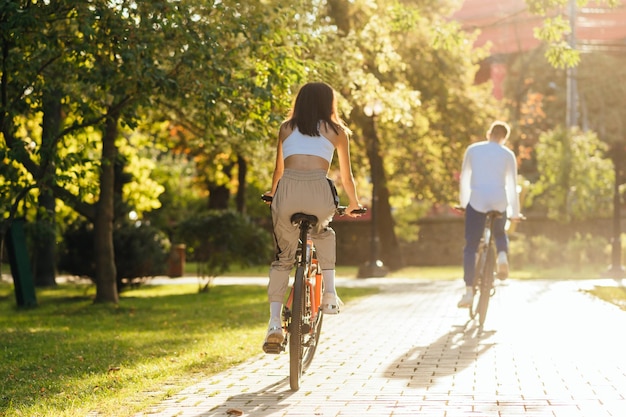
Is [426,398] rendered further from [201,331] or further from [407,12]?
[407,12]

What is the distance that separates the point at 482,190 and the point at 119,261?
11008mm

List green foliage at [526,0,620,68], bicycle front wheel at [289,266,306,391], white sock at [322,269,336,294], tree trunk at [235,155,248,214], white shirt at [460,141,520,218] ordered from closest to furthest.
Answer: bicycle front wheel at [289,266,306,391] → white sock at [322,269,336,294] → white shirt at [460,141,520,218] → green foliage at [526,0,620,68] → tree trunk at [235,155,248,214]

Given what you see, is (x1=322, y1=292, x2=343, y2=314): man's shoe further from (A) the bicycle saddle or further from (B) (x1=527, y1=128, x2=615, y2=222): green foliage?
(B) (x1=527, y1=128, x2=615, y2=222): green foliage

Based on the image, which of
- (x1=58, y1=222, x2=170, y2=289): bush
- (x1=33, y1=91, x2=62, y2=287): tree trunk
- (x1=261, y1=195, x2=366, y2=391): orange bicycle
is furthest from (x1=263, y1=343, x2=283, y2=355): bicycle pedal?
(x1=58, y1=222, x2=170, y2=289): bush

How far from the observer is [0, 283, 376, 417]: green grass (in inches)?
279

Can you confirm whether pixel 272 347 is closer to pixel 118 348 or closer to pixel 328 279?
pixel 328 279

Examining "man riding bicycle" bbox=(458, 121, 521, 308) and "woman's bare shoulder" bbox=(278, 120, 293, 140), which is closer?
"woman's bare shoulder" bbox=(278, 120, 293, 140)

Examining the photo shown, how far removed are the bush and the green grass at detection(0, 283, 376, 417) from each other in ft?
4.19

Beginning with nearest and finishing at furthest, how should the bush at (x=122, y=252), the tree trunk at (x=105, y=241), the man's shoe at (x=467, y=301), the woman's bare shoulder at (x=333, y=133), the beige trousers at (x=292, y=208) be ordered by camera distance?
1. the beige trousers at (x=292, y=208)
2. the woman's bare shoulder at (x=333, y=133)
3. the man's shoe at (x=467, y=301)
4. the tree trunk at (x=105, y=241)
5. the bush at (x=122, y=252)

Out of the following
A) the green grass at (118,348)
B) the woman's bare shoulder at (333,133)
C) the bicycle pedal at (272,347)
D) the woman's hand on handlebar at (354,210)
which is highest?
the woman's bare shoulder at (333,133)

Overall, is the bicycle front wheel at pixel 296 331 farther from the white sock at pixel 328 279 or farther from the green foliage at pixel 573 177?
the green foliage at pixel 573 177

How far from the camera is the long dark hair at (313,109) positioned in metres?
7.28

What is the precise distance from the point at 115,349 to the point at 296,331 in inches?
153

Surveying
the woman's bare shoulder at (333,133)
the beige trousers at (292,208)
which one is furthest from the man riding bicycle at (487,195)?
the beige trousers at (292,208)
